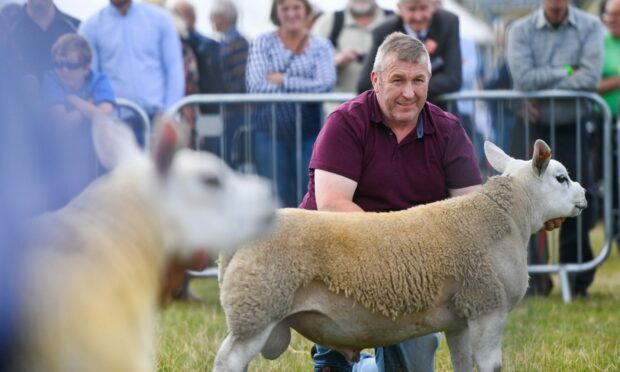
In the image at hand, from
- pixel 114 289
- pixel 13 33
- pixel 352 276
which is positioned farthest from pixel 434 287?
pixel 13 33

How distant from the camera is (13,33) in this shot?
20.3 feet

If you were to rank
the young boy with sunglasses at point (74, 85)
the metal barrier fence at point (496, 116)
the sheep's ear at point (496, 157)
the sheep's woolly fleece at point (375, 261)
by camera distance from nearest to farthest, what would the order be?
the sheep's woolly fleece at point (375, 261) < the sheep's ear at point (496, 157) < the young boy with sunglasses at point (74, 85) < the metal barrier fence at point (496, 116)

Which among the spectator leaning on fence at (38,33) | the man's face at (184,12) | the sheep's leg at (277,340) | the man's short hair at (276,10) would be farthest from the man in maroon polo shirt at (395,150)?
the man's face at (184,12)

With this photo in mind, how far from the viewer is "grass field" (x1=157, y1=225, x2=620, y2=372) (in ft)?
19.4

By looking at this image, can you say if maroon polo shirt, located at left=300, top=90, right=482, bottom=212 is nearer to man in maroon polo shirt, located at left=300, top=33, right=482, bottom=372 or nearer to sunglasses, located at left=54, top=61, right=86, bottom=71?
man in maroon polo shirt, located at left=300, top=33, right=482, bottom=372

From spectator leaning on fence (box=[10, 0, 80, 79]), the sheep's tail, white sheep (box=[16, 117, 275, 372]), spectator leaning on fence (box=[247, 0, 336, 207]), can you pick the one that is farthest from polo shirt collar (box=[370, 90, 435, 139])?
spectator leaning on fence (box=[247, 0, 336, 207])

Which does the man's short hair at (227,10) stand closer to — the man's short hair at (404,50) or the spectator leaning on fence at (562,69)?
the spectator leaning on fence at (562,69)

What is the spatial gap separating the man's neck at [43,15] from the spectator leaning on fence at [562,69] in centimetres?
332

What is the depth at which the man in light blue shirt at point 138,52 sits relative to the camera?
871 cm

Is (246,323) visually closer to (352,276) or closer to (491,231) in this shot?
(352,276)

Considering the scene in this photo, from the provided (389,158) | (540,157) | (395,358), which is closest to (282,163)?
(395,358)

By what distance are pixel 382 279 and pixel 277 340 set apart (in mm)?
499

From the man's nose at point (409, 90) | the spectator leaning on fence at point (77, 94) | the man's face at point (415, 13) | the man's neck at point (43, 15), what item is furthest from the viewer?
the man's face at point (415, 13)

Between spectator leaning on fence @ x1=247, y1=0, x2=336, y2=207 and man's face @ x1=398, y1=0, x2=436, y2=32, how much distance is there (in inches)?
29.8
